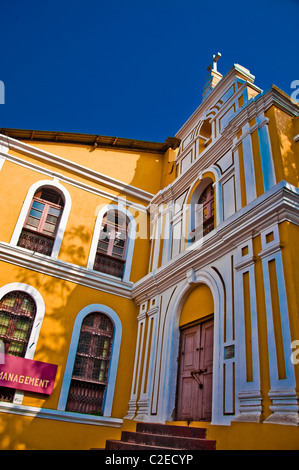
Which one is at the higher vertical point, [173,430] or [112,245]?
[112,245]

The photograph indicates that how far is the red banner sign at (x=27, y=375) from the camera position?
707 cm

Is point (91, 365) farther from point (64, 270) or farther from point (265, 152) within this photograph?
point (265, 152)

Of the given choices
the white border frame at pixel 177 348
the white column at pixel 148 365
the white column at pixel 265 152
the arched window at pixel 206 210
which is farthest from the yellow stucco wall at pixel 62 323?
the white column at pixel 265 152

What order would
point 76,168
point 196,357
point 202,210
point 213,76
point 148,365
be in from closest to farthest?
point 196,357 < point 148,365 < point 202,210 < point 76,168 < point 213,76

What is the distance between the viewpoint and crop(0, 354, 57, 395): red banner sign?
7070 millimetres

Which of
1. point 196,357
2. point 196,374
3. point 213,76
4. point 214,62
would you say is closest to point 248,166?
point 196,357

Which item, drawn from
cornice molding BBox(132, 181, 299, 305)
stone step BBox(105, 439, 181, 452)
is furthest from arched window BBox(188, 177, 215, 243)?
stone step BBox(105, 439, 181, 452)

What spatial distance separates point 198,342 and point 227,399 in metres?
1.52

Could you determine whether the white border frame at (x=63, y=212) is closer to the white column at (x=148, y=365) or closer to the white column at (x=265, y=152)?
the white column at (x=148, y=365)

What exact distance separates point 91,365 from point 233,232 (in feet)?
14.2

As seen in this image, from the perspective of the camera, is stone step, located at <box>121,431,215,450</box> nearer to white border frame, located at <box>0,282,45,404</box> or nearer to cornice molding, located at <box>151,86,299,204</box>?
white border frame, located at <box>0,282,45,404</box>

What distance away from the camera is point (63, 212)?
9445 mm

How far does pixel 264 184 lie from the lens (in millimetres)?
6508

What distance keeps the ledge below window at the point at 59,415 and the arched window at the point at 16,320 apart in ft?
3.22
